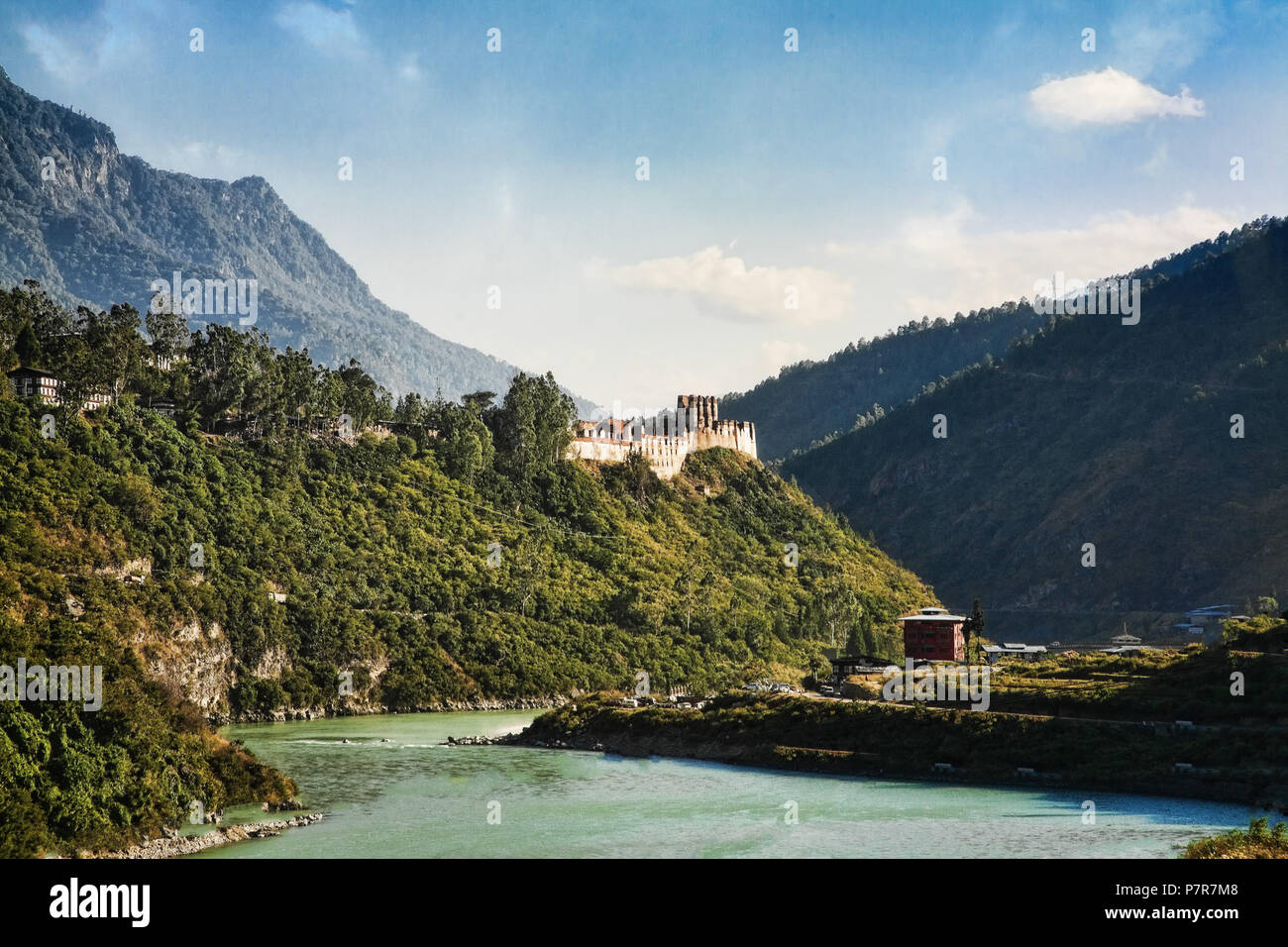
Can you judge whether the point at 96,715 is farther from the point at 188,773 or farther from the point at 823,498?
the point at 823,498

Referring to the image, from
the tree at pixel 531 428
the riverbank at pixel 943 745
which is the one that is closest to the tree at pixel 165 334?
the tree at pixel 531 428

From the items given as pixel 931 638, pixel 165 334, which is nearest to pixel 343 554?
pixel 165 334

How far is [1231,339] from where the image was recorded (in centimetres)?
16212

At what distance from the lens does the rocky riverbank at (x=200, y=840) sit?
3978 cm

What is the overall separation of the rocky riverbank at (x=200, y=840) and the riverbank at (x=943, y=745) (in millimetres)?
25218

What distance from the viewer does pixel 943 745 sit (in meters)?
59.5

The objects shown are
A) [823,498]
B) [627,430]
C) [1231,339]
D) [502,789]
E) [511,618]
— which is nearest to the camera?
[502,789]

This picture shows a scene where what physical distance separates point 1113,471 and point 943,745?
101822 millimetres

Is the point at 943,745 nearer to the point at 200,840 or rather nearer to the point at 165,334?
the point at 200,840

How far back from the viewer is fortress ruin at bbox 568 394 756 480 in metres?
128

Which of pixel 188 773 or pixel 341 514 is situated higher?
pixel 341 514
